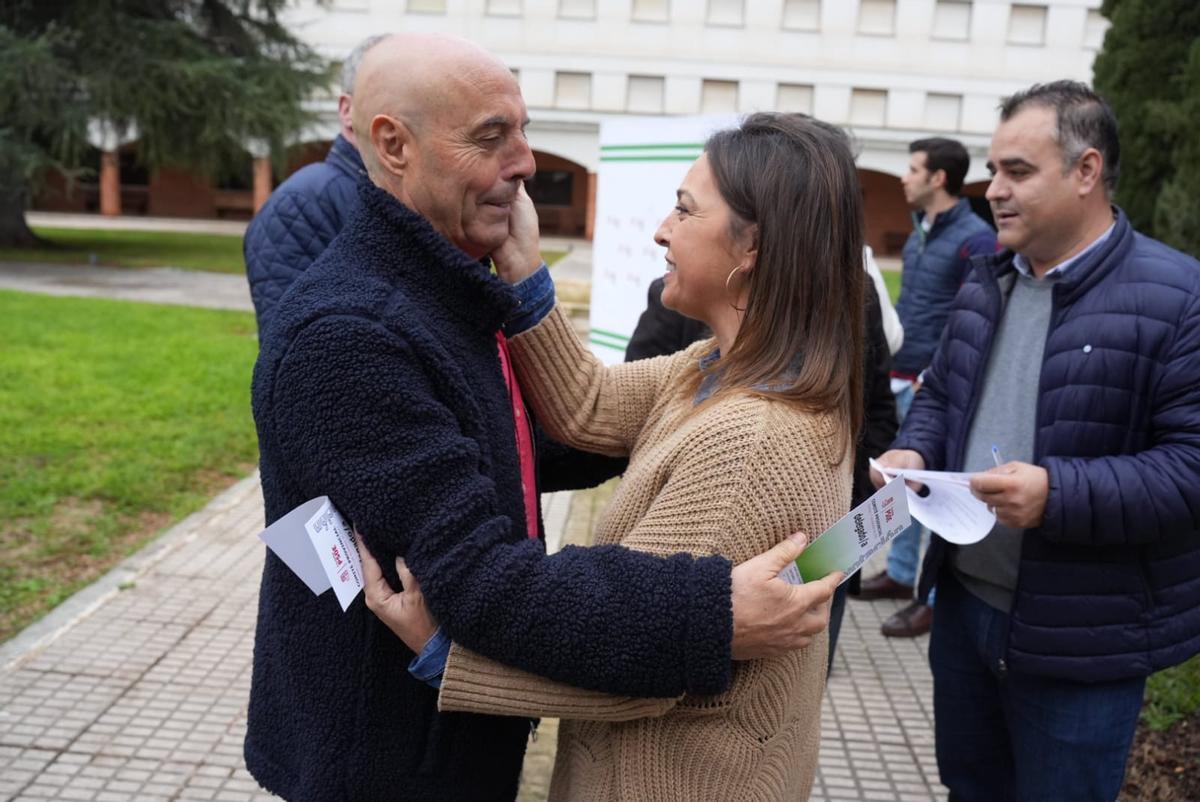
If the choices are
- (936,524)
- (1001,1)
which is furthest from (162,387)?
(1001,1)

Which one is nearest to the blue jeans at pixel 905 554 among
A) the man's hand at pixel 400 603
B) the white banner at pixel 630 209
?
the white banner at pixel 630 209

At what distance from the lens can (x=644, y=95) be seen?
112 feet

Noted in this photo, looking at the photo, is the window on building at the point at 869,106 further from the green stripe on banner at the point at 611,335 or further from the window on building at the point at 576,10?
the green stripe on banner at the point at 611,335

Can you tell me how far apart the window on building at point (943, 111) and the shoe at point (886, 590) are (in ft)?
103

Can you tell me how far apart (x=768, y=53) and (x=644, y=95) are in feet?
13.4

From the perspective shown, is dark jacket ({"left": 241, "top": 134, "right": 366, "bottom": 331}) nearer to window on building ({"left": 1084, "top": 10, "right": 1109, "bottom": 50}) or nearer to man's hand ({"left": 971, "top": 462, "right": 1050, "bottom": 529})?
man's hand ({"left": 971, "top": 462, "right": 1050, "bottom": 529})

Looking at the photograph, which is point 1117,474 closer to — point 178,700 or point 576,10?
point 178,700

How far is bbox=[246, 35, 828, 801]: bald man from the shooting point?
1.40m

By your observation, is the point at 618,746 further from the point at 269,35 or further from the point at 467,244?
the point at 269,35

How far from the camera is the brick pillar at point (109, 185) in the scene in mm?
34503

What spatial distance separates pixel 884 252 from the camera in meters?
37.4

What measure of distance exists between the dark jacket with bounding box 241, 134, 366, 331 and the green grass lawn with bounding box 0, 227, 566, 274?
14.3 metres

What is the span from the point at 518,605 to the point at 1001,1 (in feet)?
120

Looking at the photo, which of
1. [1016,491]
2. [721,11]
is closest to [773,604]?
[1016,491]
